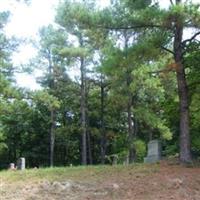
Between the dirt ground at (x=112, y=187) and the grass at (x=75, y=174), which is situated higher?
the grass at (x=75, y=174)

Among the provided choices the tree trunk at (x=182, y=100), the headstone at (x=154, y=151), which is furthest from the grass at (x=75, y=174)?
the headstone at (x=154, y=151)

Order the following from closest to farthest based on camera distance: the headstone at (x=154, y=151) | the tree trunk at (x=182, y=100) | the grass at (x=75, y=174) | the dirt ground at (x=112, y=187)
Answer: the dirt ground at (x=112, y=187), the grass at (x=75, y=174), the tree trunk at (x=182, y=100), the headstone at (x=154, y=151)

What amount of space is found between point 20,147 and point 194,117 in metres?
26.8

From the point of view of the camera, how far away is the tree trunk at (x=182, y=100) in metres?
14.5

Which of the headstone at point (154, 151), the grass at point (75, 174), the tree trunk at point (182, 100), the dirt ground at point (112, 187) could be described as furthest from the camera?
the headstone at point (154, 151)

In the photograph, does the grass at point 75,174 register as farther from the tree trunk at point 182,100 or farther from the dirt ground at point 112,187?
the tree trunk at point 182,100

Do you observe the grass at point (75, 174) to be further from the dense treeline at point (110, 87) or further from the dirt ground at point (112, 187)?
the dense treeline at point (110, 87)

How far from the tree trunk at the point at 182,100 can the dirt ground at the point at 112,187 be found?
6.21ft

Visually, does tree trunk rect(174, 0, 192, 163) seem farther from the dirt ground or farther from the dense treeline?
the dirt ground

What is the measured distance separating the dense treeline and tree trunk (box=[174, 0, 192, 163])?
33 millimetres

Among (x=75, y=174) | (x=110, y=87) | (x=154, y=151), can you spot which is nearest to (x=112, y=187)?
(x=75, y=174)

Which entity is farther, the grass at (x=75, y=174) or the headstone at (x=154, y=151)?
the headstone at (x=154, y=151)

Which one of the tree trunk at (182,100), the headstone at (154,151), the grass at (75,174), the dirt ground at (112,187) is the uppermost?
the tree trunk at (182,100)

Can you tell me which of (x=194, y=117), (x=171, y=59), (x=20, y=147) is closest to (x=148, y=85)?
(x=194, y=117)
